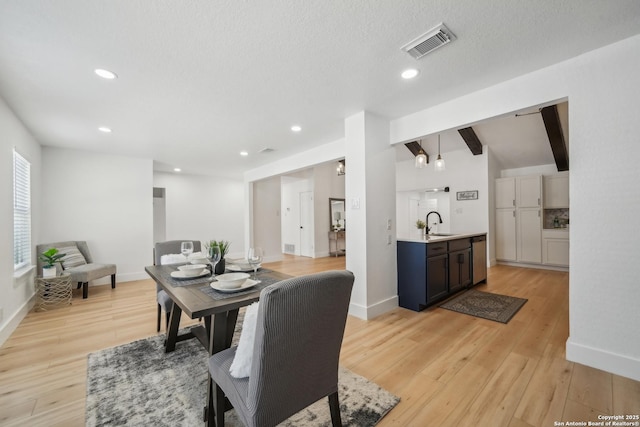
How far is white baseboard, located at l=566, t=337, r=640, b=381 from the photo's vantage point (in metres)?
1.88

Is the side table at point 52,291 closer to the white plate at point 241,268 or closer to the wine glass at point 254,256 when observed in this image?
the white plate at point 241,268

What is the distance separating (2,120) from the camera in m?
2.69

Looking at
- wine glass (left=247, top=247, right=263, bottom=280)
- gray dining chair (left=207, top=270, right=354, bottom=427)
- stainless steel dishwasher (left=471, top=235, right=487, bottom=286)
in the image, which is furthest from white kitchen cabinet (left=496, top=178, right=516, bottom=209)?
gray dining chair (left=207, top=270, right=354, bottom=427)

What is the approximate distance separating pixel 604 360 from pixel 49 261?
619 cm

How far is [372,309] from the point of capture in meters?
3.14

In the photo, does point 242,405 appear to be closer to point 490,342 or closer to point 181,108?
point 490,342

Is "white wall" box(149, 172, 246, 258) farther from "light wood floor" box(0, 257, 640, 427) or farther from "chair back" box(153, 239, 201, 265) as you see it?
"chair back" box(153, 239, 201, 265)

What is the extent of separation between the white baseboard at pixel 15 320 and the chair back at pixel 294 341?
10.7 ft

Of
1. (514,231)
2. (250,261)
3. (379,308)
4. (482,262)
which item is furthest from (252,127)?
(514,231)

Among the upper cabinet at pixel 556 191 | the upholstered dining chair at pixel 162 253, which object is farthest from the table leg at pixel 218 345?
the upper cabinet at pixel 556 191

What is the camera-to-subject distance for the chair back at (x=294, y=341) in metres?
1.04

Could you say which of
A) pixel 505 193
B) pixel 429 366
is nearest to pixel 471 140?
pixel 505 193

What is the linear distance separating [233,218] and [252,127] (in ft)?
16.1

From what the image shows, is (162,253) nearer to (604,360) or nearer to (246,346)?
(246,346)
